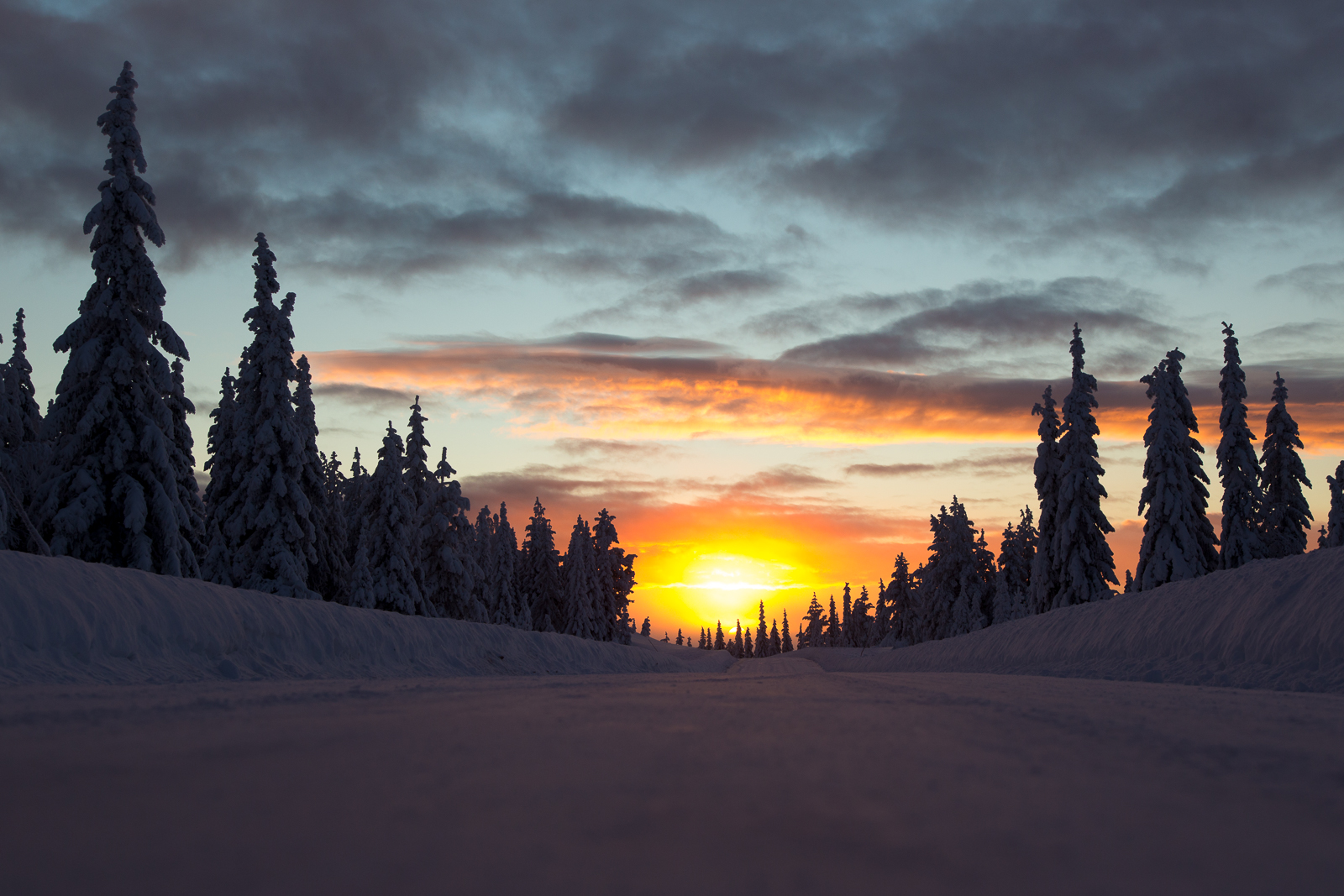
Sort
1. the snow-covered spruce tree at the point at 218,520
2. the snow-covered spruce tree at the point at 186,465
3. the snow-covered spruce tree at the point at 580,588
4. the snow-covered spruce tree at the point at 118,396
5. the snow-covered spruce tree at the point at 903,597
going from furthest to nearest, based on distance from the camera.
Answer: the snow-covered spruce tree at the point at 903,597 < the snow-covered spruce tree at the point at 580,588 < the snow-covered spruce tree at the point at 218,520 < the snow-covered spruce tree at the point at 186,465 < the snow-covered spruce tree at the point at 118,396

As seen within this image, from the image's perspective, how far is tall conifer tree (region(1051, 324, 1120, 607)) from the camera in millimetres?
43531

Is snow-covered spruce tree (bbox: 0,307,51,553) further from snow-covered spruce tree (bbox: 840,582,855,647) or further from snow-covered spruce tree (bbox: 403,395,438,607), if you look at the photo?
snow-covered spruce tree (bbox: 840,582,855,647)

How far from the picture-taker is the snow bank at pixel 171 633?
961 centimetres

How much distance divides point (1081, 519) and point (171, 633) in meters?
43.1

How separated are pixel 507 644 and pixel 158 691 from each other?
57.0 feet

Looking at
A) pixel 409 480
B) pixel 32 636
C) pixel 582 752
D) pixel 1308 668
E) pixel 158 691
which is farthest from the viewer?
pixel 409 480

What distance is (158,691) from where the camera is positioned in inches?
261

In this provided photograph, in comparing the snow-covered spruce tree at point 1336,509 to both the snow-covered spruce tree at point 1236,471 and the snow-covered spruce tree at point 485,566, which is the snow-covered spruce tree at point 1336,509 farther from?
the snow-covered spruce tree at point 485,566

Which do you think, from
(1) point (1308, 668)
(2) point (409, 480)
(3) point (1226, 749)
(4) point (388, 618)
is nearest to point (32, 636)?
(4) point (388, 618)

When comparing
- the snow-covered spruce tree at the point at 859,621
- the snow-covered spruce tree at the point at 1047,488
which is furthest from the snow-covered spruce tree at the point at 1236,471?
the snow-covered spruce tree at the point at 859,621

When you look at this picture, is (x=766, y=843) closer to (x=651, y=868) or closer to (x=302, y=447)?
(x=651, y=868)

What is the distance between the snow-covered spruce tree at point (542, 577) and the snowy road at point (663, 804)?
258ft

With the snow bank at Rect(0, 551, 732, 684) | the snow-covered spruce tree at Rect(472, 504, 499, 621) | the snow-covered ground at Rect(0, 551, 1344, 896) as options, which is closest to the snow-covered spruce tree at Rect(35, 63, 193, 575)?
the snow bank at Rect(0, 551, 732, 684)

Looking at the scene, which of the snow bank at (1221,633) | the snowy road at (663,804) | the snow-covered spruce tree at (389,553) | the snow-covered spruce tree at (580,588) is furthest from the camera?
the snow-covered spruce tree at (580,588)
